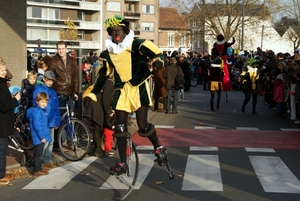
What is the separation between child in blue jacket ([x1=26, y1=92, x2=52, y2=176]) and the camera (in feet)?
28.3

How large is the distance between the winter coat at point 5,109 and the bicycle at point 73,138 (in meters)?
1.82

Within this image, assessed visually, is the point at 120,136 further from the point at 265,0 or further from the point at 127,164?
the point at 265,0

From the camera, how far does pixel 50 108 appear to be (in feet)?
31.6

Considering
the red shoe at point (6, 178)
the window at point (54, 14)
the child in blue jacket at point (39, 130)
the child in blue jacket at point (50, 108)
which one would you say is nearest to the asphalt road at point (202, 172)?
the red shoe at point (6, 178)

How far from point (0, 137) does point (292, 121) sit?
10745mm

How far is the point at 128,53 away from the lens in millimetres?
7254

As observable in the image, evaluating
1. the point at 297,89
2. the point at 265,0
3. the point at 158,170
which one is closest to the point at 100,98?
the point at 158,170

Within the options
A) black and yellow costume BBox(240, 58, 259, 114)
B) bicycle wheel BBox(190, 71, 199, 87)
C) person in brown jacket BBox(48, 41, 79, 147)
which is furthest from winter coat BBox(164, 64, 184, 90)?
bicycle wheel BBox(190, 71, 199, 87)

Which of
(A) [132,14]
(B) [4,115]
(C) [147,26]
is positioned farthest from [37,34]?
(B) [4,115]

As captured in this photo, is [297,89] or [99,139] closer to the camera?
[99,139]

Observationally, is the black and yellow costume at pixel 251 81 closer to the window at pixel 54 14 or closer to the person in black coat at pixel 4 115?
the person in black coat at pixel 4 115

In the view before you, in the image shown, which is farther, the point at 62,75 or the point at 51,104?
the point at 62,75

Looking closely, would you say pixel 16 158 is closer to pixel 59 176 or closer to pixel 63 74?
pixel 59 176

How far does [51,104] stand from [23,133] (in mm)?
1273
